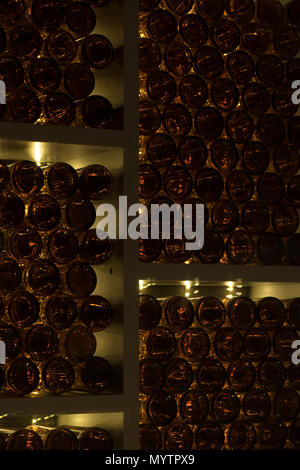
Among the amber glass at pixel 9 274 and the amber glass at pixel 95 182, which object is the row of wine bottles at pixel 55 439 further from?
the amber glass at pixel 95 182

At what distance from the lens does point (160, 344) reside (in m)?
1.25

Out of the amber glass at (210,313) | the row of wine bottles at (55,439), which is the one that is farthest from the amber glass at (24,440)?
the amber glass at (210,313)

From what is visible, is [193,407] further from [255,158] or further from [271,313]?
[255,158]

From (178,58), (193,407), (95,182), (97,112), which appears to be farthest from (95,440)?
(178,58)

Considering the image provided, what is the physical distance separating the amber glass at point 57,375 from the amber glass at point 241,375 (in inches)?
10.9

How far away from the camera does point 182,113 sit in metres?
1.29

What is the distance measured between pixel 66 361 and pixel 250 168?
44 cm

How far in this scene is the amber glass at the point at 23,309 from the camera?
1.14 meters

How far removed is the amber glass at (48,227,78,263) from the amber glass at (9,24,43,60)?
0.25m

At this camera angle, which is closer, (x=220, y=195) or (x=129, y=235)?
(x=129, y=235)

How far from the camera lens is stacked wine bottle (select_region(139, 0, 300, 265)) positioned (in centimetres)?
127
